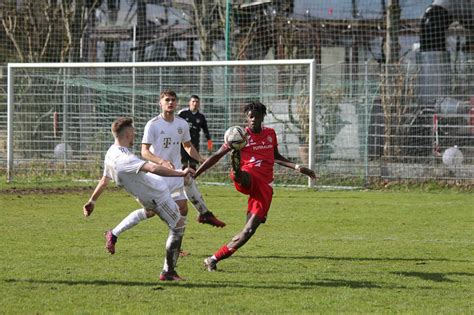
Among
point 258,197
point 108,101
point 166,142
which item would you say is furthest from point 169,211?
point 108,101

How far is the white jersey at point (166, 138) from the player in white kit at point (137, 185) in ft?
5.74

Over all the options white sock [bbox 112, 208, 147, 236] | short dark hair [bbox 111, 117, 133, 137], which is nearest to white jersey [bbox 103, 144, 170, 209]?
short dark hair [bbox 111, 117, 133, 137]

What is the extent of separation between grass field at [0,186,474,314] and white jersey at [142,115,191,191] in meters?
1.20

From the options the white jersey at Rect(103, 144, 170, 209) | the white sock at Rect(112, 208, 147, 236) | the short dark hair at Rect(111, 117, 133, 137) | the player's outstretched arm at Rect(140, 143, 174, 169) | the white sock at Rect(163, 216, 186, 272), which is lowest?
the white sock at Rect(163, 216, 186, 272)

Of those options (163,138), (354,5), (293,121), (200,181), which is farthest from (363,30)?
(163,138)

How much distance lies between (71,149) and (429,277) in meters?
14.8

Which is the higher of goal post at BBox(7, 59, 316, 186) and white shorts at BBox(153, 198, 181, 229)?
goal post at BBox(7, 59, 316, 186)

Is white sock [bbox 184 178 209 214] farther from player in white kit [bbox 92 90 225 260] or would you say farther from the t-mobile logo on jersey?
the t-mobile logo on jersey

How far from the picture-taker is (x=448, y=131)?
2264 cm

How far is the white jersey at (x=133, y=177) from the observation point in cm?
1016

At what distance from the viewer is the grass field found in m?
9.23

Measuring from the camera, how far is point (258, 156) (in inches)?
447

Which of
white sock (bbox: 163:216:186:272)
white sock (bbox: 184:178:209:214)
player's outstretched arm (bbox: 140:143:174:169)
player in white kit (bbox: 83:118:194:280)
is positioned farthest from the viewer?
white sock (bbox: 184:178:209:214)

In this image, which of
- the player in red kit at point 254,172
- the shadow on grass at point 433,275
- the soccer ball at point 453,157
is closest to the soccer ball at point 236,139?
the player in red kit at point 254,172
